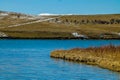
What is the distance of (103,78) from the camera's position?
4444 cm

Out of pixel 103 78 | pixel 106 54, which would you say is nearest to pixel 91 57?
pixel 106 54

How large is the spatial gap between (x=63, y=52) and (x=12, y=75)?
30978mm

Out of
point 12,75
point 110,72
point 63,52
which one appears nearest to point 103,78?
point 110,72

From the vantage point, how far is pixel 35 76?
152 feet

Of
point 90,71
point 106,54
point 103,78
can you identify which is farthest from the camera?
point 106,54

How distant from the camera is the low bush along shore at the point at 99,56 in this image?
179ft

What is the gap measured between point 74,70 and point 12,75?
8520 mm

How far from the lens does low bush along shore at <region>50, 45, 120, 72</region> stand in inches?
2149

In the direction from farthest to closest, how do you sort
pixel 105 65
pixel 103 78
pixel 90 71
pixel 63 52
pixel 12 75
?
pixel 63 52, pixel 105 65, pixel 90 71, pixel 12 75, pixel 103 78

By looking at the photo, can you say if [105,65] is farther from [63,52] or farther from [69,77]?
[63,52]

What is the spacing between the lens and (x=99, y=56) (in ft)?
214

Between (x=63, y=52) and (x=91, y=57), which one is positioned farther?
(x=63, y=52)

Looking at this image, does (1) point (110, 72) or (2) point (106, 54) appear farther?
(2) point (106, 54)

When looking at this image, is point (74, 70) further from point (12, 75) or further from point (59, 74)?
point (12, 75)
